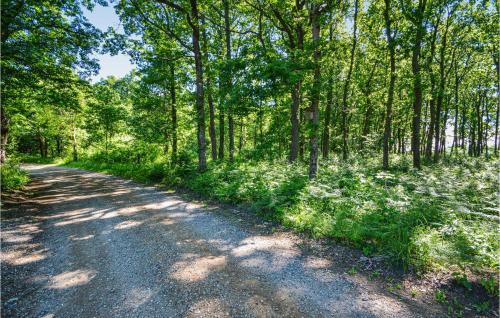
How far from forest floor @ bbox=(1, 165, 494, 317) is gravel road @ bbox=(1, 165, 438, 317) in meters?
0.02

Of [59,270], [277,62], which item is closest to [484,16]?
[277,62]

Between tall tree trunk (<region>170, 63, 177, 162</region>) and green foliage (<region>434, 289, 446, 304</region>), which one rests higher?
tall tree trunk (<region>170, 63, 177, 162</region>)

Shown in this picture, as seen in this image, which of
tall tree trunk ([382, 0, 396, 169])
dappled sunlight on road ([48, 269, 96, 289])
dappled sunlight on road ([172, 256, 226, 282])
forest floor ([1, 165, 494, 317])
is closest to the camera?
forest floor ([1, 165, 494, 317])

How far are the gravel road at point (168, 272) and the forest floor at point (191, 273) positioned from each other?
0.07 ft

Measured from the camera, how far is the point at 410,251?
4809 mm

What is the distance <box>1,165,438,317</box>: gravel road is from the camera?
12.0 feet

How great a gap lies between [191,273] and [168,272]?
0.49 meters

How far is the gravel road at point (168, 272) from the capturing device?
144 inches

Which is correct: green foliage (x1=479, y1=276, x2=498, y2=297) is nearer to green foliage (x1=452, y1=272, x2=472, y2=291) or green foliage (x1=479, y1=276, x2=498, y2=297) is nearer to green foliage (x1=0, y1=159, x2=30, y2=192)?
green foliage (x1=452, y1=272, x2=472, y2=291)

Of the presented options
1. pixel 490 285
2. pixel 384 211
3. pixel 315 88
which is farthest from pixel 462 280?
pixel 315 88

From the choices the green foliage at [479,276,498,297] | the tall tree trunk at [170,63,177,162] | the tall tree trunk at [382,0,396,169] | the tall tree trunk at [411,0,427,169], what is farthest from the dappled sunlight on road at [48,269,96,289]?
the tall tree trunk at [411,0,427,169]

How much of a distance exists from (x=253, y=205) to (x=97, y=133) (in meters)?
27.7

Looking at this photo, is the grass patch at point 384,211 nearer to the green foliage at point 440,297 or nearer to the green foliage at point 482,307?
the green foliage at point 440,297

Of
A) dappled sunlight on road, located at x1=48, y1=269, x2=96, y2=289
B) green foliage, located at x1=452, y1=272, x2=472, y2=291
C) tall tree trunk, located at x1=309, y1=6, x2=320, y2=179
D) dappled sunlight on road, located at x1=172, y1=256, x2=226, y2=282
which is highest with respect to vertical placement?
tall tree trunk, located at x1=309, y1=6, x2=320, y2=179
